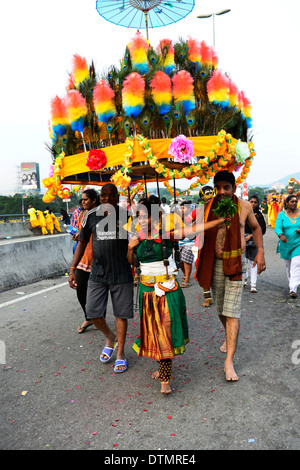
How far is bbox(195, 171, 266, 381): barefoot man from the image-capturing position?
12.0ft

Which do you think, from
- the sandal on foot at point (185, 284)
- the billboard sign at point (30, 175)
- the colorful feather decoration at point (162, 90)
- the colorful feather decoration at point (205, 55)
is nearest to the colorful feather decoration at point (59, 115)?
the colorful feather decoration at point (162, 90)

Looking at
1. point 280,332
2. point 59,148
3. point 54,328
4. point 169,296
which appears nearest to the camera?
point 169,296

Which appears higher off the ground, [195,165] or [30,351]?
[195,165]

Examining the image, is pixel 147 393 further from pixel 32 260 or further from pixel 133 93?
pixel 32 260

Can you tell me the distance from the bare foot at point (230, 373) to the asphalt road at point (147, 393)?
53 millimetres

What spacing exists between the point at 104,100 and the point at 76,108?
1.27 feet

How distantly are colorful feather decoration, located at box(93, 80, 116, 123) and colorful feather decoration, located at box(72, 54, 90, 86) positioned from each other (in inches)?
13.7

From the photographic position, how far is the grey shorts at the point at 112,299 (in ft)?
13.1

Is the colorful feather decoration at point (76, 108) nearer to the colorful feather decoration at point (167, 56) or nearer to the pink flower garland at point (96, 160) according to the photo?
the pink flower garland at point (96, 160)

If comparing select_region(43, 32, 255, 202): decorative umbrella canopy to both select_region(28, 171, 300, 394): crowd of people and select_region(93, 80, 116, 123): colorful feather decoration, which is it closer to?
select_region(93, 80, 116, 123): colorful feather decoration

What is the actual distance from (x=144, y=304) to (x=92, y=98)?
7.91 feet
